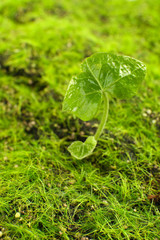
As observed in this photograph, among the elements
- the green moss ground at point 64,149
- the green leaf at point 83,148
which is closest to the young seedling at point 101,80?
the green leaf at point 83,148

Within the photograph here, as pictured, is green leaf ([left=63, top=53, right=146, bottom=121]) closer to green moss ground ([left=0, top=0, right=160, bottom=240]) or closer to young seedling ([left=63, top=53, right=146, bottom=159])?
young seedling ([left=63, top=53, right=146, bottom=159])

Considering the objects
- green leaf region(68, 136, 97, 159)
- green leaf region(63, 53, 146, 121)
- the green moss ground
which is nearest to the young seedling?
green leaf region(63, 53, 146, 121)

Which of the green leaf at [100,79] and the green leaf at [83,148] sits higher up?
the green leaf at [100,79]

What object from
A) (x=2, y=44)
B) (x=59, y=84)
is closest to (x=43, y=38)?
(x=2, y=44)

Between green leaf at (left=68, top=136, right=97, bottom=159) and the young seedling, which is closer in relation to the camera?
the young seedling

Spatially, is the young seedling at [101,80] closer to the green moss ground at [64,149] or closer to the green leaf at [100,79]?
the green leaf at [100,79]

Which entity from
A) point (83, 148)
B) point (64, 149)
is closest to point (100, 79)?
point (83, 148)

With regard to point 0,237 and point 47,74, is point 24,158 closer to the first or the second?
point 0,237
